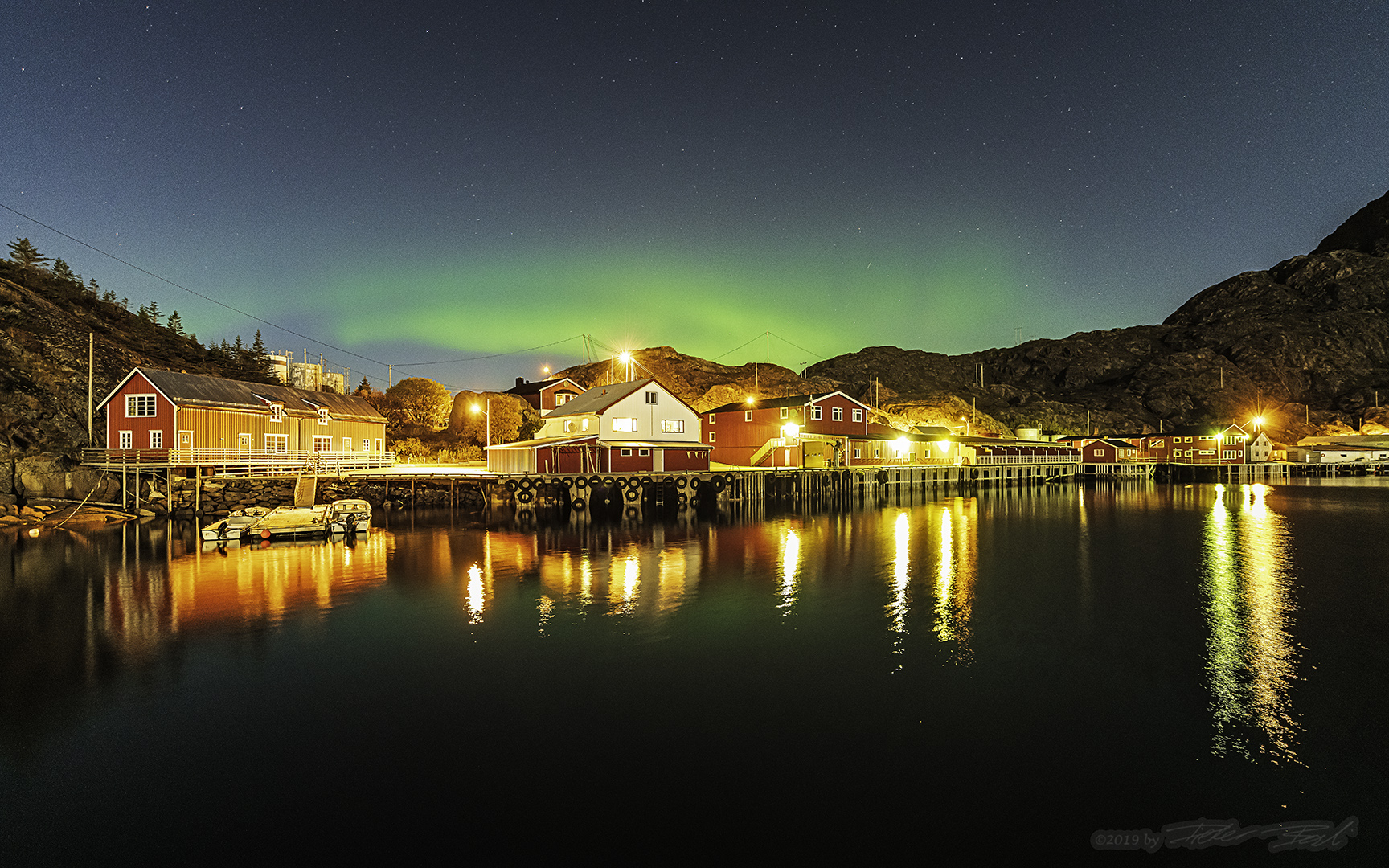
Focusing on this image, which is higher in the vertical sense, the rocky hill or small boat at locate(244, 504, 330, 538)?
the rocky hill

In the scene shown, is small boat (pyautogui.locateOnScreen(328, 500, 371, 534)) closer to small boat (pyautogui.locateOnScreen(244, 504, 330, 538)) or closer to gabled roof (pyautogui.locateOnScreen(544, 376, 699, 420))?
small boat (pyautogui.locateOnScreen(244, 504, 330, 538))

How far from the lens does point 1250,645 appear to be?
16875 millimetres

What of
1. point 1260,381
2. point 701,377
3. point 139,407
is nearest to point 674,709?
point 139,407

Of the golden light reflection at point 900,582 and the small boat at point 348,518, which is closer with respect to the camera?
the golden light reflection at point 900,582

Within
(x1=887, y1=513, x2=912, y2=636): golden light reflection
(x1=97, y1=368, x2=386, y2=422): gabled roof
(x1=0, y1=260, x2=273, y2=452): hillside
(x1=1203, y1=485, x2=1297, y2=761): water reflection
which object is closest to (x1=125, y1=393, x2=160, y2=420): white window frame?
(x1=97, y1=368, x2=386, y2=422): gabled roof

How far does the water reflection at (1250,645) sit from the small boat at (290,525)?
125ft

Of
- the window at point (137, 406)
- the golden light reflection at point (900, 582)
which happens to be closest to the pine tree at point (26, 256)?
the window at point (137, 406)

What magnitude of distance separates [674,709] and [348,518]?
1189 inches

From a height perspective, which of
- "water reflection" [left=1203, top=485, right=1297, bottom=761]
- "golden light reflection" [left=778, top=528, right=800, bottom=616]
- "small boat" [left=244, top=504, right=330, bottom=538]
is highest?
"small boat" [left=244, top=504, right=330, bottom=538]

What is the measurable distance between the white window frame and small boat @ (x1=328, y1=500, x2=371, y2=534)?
17.2m

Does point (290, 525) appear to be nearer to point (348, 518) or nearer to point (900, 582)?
point (348, 518)

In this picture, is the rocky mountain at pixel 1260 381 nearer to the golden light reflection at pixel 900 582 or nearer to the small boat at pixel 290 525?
the golden light reflection at pixel 900 582

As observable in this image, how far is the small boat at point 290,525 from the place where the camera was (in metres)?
33.6

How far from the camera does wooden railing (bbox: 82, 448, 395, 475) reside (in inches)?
1681
